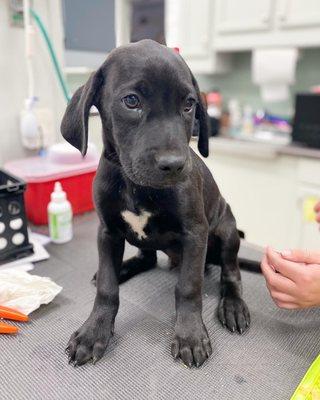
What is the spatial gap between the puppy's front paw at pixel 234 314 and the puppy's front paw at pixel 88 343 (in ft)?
0.82

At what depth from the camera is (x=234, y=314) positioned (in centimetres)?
80

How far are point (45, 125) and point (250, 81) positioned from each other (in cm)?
177

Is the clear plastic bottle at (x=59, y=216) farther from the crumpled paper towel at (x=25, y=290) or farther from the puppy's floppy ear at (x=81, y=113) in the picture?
the puppy's floppy ear at (x=81, y=113)

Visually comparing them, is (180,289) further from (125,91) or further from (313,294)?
(125,91)

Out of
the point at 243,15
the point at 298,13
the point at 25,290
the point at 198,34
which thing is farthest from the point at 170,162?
the point at 198,34

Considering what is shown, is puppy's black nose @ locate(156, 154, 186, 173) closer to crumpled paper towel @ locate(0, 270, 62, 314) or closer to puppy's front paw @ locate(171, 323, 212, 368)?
puppy's front paw @ locate(171, 323, 212, 368)

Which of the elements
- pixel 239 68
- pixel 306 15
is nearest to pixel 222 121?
pixel 239 68

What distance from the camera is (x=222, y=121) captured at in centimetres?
275

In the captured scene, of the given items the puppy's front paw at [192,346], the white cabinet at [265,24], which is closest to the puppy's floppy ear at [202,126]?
the puppy's front paw at [192,346]

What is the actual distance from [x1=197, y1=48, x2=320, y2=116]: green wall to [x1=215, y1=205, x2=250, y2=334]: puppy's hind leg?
1.81 meters

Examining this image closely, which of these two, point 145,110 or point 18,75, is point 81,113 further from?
point 18,75

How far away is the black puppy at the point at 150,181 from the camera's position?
→ 0.64 metres

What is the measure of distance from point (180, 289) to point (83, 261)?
1.29ft

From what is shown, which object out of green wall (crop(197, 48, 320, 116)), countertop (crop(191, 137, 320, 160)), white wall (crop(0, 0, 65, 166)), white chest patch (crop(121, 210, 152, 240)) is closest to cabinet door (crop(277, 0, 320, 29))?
green wall (crop(197, 48, 320, 116))
